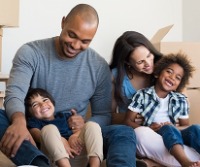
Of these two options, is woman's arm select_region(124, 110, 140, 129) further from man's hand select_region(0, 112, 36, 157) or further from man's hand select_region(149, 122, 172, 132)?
man's hand select_region(0, 112, 36, 157)

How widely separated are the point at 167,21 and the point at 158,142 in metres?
1.48

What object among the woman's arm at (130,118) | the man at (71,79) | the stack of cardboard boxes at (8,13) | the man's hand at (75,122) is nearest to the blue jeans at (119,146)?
the man at (71,79)

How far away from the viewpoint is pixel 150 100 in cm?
149

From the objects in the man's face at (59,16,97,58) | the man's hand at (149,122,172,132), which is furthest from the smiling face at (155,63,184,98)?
the man's face at (59,16,97,58)

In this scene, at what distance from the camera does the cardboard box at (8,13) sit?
1.85 metres

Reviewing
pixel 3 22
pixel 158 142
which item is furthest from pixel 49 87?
pixel 3 22

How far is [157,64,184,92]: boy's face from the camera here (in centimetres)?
148

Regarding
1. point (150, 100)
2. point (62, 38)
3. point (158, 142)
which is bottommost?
point (158, 142)

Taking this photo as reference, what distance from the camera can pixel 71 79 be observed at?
1407 mm

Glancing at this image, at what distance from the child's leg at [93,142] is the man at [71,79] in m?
0.04

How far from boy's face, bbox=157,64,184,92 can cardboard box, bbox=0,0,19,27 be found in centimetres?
85

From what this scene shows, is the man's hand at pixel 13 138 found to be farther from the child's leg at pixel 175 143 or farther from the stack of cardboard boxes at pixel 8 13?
the stack of cardboard boxes at pixel 8 13

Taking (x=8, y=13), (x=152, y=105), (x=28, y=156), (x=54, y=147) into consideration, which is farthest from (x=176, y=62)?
(x=8, y=13)

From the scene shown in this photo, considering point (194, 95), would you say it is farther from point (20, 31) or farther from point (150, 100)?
point (20, 31)
